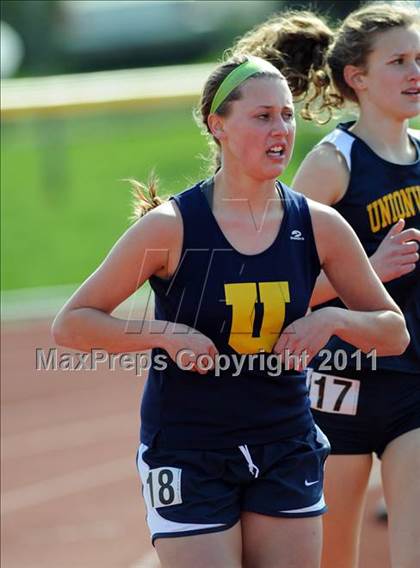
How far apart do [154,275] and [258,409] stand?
1.64 feet

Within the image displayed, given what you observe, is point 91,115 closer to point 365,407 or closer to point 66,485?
point 66,485

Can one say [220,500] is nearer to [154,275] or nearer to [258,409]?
[258,409]

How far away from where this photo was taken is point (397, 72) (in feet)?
15.2

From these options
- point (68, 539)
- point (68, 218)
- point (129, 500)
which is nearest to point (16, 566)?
point (68, 539)

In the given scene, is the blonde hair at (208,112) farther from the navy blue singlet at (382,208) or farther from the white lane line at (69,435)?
the white lane line at (69,435)

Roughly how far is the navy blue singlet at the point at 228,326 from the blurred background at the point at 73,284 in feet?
2.47

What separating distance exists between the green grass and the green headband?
404 inches

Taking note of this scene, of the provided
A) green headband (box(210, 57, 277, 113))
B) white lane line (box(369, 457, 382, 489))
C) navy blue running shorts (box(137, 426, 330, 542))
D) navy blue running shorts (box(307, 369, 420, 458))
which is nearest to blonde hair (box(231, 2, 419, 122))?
green headband (box(210, 57, 277, 113))

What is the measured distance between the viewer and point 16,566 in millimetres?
6535

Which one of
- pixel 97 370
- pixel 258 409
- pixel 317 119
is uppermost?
pixel 317 119

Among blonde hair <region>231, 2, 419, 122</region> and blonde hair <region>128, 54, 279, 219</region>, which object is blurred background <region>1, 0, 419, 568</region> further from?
blonde hair <region>231, 2, 419, 122</region>

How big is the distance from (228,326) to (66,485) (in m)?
4.63
